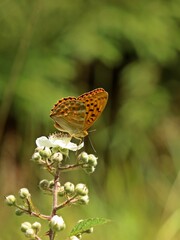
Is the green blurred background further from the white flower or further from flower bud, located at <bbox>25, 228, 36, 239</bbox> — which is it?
flower bud, located at <bbox>25, 228, 36, 239</bbox>

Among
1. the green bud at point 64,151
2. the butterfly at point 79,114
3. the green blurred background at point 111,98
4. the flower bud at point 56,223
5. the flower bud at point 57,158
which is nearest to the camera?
the flower bud at point 56,223

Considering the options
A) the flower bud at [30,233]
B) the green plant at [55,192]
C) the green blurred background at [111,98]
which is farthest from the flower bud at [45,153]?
the green blurred background at [111,98]

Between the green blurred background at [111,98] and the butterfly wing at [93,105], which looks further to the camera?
the green blurred background at [111,98]

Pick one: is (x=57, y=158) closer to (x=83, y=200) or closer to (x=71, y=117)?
(x=83, y=200)

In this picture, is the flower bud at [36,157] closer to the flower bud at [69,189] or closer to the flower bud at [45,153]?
the flower bud at [45,153]

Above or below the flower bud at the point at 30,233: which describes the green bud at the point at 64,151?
above

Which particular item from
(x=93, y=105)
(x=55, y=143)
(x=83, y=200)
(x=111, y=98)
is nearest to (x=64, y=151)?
(x=55, y=143)

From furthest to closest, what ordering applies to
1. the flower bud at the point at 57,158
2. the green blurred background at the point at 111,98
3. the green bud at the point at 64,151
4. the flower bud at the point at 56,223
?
1. the green blurred background at the point at 111,98
2. the green bud at the point at 64,151
3. the flower bud at the point at 57,158
4. the flower bud at the point at 56,223

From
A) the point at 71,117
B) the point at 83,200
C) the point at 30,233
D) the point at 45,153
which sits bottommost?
the point at 30,233
